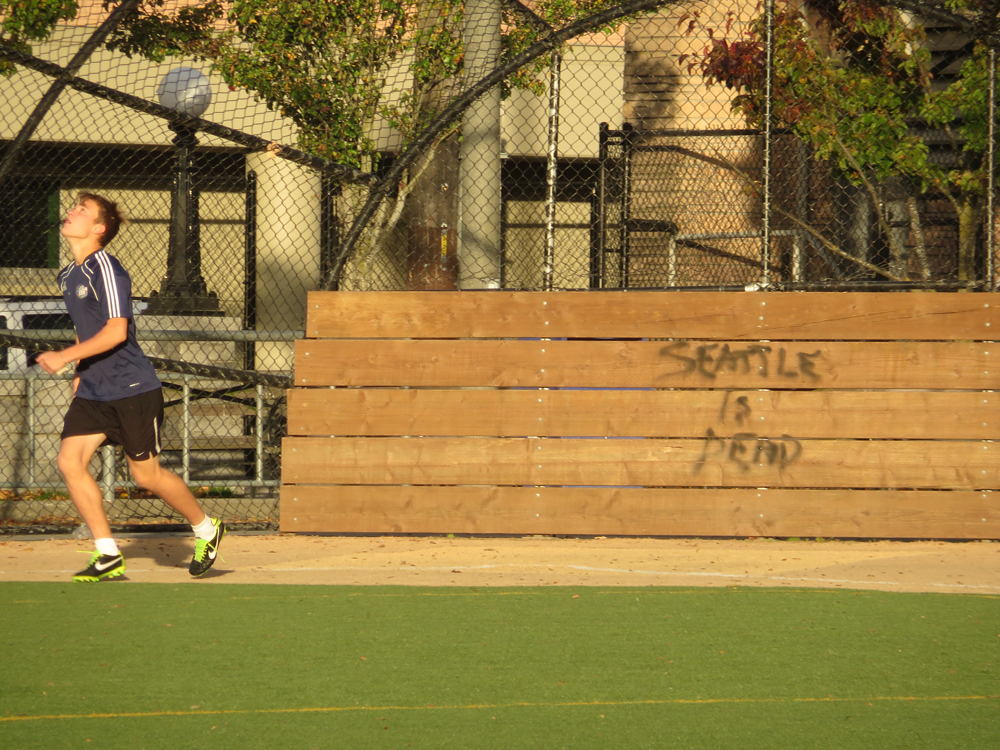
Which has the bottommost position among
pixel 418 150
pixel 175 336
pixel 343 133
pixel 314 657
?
pixel 314 657

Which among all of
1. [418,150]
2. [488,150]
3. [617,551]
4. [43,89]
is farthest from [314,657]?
[43,89]

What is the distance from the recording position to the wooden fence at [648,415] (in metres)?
6.22

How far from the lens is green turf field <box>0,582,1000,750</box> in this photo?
2957 millimetres

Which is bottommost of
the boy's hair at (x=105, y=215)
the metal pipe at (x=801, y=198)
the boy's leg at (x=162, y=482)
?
the boy's leg at (x=162, y=482)

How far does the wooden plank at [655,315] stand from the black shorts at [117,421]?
171 cm

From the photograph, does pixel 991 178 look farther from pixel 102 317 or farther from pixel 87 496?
pixel 87 496

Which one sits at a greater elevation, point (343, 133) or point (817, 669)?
point (343, 133)

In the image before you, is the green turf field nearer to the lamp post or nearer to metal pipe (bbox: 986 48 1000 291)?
metal pipe (bbox: 986 48 1000 291)

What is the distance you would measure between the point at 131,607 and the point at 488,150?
14.4ft

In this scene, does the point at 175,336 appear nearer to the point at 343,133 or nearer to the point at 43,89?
the point at 343,133

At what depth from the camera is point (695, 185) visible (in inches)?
422

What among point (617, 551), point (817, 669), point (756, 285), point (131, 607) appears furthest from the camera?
point (756, 285)

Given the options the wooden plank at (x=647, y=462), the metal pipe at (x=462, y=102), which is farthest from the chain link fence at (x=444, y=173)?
the wooden plank at (x=647, y=462)

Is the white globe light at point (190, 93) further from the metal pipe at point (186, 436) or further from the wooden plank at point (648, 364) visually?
the wooden plank at point (648, 364)
